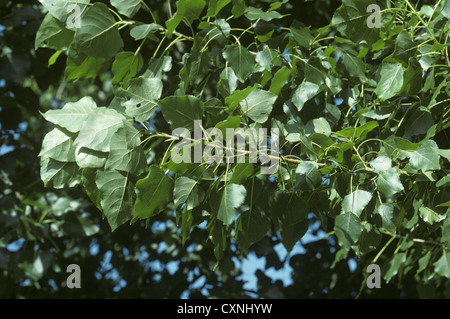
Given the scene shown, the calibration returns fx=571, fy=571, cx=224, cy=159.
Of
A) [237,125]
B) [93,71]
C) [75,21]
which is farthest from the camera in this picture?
[93,71]

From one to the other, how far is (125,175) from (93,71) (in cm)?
43

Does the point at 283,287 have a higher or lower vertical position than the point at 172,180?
lower

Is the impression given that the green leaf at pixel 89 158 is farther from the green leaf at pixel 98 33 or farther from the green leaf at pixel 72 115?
the green leaf at pixel 98 33

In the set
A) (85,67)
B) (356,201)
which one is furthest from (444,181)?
(85,67)

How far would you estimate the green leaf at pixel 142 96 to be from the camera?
1.25 m

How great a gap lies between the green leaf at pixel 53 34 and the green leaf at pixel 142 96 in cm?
32

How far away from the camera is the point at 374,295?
324 cm

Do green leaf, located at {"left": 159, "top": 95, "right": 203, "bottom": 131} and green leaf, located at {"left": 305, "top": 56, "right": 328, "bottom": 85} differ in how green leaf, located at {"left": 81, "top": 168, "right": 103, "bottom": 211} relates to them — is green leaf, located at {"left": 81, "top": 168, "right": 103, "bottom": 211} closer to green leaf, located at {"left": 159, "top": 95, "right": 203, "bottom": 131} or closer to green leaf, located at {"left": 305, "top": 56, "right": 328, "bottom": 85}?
green leaf, located at {"left": 159, "top": 95, "right": 203, "bottom": 131}

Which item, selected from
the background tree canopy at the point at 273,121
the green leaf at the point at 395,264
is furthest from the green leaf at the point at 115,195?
the green leaf at the point at 395,264

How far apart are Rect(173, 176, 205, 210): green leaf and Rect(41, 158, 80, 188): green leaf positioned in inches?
10.1

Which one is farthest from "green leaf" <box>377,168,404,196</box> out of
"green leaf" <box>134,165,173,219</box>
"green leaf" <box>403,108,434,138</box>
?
"green leaf" <box>134,165,173,219</box>
